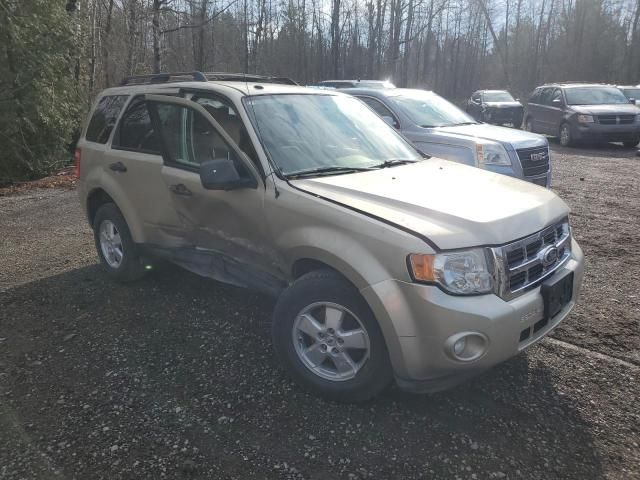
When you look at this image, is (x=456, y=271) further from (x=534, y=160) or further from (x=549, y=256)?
(x=534, y=160)

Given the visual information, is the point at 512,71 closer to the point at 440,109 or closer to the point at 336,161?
the point at 440,109

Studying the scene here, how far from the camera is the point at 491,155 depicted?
679 cm

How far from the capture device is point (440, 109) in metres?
8.23

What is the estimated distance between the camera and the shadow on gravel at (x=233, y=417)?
2539 mm

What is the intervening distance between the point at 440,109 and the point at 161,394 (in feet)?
21.7

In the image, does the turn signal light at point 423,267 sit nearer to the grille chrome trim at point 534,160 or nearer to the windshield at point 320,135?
the windshield at point 320,135


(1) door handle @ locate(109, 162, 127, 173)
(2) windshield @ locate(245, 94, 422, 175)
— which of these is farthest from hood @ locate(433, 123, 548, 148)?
(1) door handle @ locate(109, 162, 127, 173)

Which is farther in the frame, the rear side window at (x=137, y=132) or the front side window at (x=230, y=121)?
the rear side window at (x=137, y=132)

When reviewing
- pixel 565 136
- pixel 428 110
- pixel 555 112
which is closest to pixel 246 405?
pixel 428 110

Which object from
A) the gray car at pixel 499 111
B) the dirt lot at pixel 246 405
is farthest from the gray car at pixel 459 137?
the gray car at pixel 499 111

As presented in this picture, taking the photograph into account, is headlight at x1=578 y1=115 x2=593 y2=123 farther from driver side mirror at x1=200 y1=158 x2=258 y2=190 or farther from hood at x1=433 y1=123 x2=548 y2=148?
driver side mirror at x1=200 y1=158 x2=258 y2=190

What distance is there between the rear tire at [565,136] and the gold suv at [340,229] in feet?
42.5

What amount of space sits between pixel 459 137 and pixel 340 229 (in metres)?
4.76

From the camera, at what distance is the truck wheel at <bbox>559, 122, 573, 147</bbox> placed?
597 inches
